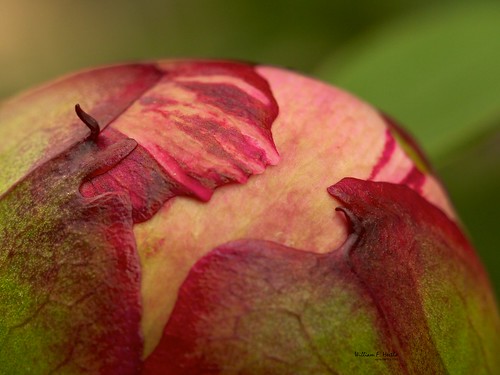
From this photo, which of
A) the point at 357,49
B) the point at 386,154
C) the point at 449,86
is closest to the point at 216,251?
the point at 386,154

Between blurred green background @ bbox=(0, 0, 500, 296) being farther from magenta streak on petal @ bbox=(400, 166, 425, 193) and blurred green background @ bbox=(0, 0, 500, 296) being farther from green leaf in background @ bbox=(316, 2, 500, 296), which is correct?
magenta streak on petal @ bbox=(400, 166, 425, 193)

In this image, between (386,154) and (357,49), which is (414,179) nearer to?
(386,154)

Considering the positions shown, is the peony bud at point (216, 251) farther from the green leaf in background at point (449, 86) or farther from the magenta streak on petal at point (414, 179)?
the green leaf in background at point (449, 86)

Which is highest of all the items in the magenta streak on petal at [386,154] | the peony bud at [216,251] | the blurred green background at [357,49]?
the magenta streak on petal at [386,154]

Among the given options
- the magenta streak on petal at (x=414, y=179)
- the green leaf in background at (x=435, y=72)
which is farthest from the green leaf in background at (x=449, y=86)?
the magenta streak on petal at (x=414, y=179)

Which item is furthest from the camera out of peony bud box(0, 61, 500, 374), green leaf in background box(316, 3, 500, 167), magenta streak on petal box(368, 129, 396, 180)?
green leaf in background box(316, 3, 500, 167)

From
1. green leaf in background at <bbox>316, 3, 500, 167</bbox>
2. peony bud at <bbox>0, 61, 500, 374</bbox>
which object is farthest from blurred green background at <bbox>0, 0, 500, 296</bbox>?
peony bud at <bbox>0, 61, 500, 374</bbox>

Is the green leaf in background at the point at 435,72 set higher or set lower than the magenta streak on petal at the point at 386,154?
lower
